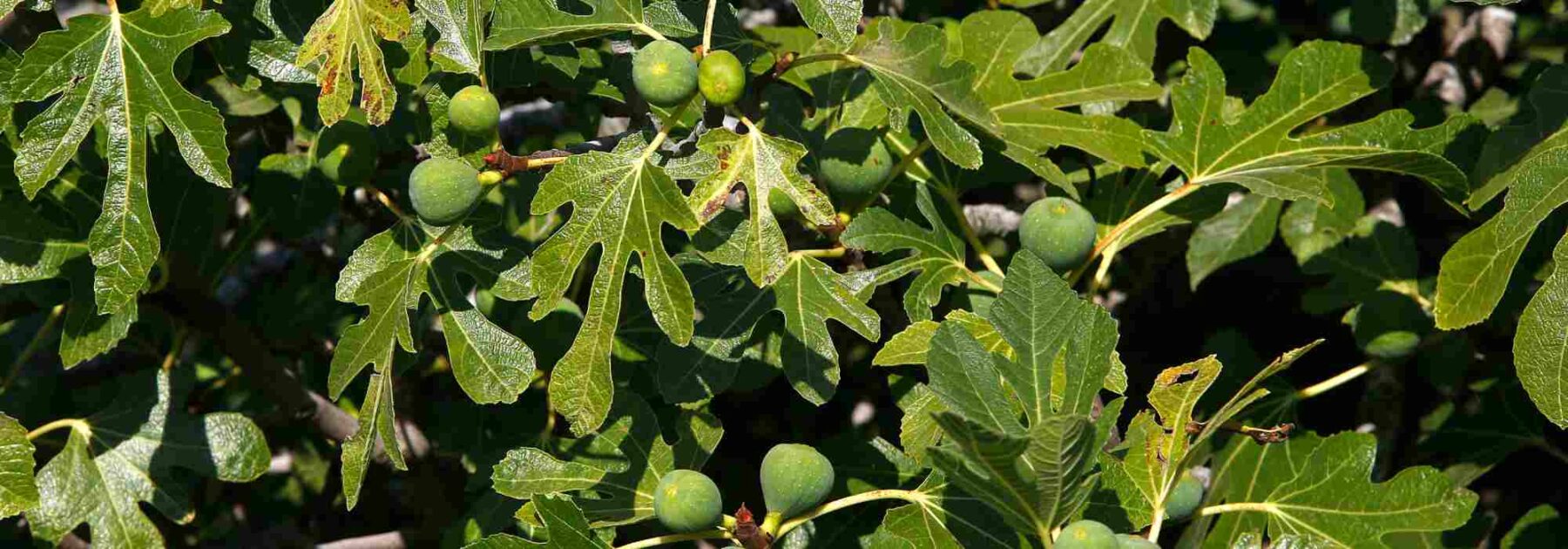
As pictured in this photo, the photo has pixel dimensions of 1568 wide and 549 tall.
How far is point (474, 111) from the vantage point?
5.81 ft

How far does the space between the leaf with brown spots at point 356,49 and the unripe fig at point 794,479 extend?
0.65 m

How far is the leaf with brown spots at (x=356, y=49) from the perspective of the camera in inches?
69.5

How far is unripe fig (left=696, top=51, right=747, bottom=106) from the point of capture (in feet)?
5.60

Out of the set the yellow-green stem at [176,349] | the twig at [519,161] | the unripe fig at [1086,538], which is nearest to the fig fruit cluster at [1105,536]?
the unripe fig at [1086,538]

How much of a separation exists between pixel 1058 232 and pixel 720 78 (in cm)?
52

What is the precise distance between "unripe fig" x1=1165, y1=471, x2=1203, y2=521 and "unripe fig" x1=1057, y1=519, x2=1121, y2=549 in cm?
42

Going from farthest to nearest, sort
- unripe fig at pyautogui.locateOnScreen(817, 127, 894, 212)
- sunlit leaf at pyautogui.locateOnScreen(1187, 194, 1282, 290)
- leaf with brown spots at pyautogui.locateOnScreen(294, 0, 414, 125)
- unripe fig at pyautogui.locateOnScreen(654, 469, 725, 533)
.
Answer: sunlit leaf at pyautogui.locateOnScreen(1187, 194, 1282, 290), unripe fig at pyautogui.locateOnScreen(817, 127, 894, 212), leaf with brown spots at pyautogui.locateOnScreen(294, 0, 414, 125), unripe fig at pyautogui.locateOnScreen(654, 469, 725, 533)

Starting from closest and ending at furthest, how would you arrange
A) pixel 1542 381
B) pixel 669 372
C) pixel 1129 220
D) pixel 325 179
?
pixel 1542 381
pixel 669 372
pixel 1129 220
pixel 325 179

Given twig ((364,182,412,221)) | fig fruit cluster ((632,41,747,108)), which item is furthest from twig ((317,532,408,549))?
fig fruit cluster ((632,41,747,108))

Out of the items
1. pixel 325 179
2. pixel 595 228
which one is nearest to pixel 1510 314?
pixel 595 228

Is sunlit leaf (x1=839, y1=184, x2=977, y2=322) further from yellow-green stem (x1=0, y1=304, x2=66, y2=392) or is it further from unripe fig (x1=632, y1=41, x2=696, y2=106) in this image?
yellow-green stem (x1=0, y1=304, x2=66, y2=392)

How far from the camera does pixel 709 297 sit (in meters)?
1.96

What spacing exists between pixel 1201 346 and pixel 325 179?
6.28 feet

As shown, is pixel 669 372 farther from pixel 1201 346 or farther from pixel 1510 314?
pixel 1201 346
